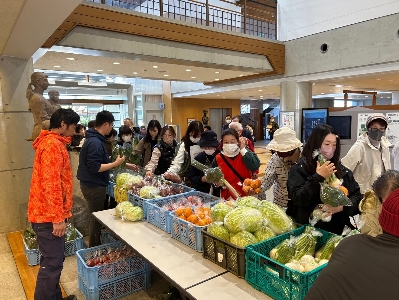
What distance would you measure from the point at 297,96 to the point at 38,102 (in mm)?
6167

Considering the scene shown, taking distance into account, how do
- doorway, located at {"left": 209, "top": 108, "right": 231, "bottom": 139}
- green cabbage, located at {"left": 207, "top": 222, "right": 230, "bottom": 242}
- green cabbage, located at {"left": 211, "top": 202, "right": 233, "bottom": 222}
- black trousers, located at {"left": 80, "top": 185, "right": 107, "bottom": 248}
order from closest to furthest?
green cabbage, located at {"left": 207, "top": 222, "right": 230, "bottom": 242} < green cabbage, located at {"left": 211, "top": 202, "right": 233, "bottom": 222} < black trousers, located at {"left": 80, "top": 185, "right": 107, "bottom": 248} < doorway, located at {"left": 209, "top": 108, "right": 231, "bottom": 139}

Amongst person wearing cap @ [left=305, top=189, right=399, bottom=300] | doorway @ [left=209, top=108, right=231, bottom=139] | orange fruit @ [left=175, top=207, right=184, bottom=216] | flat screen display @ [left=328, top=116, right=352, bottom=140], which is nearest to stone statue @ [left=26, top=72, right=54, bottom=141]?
orange fruit @ [left=175, top=207, right=184, bottom=216]

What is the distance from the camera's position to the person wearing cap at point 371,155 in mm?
3363

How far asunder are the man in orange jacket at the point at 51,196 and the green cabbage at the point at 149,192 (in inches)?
23.3

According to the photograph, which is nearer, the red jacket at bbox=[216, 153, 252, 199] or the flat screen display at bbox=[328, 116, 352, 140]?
the red jacket at bbox=[216, 153, 252, 199]

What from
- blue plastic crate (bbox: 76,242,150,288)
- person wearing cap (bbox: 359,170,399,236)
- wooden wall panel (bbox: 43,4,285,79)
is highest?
wooden wall panel (bbox: 43,4,285,79)

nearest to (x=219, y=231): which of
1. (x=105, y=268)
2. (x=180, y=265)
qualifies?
(x=180, y=265)

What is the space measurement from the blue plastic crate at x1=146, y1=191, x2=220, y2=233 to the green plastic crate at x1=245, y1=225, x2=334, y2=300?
0.79m

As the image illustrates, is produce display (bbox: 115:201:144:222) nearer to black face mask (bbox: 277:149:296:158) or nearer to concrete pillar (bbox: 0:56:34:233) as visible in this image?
black face mask (bbox: 277:149:296:158)

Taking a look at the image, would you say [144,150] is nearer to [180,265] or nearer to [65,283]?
[65,283]

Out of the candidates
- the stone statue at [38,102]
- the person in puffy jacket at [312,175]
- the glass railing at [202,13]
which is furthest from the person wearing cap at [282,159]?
the glass railing at [202,13]

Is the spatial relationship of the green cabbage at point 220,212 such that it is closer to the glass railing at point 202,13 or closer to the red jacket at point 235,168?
the red jacket at point 235,168

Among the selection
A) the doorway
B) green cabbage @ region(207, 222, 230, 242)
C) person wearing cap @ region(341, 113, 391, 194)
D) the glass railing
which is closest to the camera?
green cabbage @ region(207, 222, 230, 242)

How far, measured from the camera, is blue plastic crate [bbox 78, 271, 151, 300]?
255 cm
